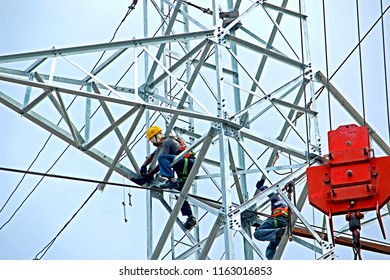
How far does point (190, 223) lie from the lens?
32.4 metres

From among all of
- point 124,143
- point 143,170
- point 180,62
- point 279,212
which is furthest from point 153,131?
point 279,212

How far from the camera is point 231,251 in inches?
1143

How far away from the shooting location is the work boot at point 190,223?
32406mm

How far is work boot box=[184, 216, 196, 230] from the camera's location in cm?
3241

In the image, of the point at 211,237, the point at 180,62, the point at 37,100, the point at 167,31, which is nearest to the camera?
the point at 37,100

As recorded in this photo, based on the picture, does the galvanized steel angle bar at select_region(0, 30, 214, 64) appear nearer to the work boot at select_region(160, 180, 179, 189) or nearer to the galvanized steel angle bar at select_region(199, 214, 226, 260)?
the work boot at select_region(160, 180, 179, 189)

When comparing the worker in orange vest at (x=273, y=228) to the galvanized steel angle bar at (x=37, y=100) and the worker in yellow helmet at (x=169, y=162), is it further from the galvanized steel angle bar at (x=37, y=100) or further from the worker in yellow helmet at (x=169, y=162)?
the galvanized steel angle bar at (x=37, y=100)

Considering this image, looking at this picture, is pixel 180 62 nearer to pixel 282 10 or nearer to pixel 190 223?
pixel 282 10

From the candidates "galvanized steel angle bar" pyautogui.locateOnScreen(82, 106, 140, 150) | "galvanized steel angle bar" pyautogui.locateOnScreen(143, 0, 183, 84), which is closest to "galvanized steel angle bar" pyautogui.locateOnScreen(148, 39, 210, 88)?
"galvanized steel angle bar" pyautogui.locateOnScreen(143, 0, 183, 84)

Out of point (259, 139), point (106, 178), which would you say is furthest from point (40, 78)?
point (259, 139)

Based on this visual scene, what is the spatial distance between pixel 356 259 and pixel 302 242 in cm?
442

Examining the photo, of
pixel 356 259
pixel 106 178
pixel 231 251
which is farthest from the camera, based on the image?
pixel 106 178

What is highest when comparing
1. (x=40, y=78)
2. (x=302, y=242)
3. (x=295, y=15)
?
(x=295, y=15)

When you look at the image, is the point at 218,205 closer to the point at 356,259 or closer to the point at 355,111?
the point at 355,111
